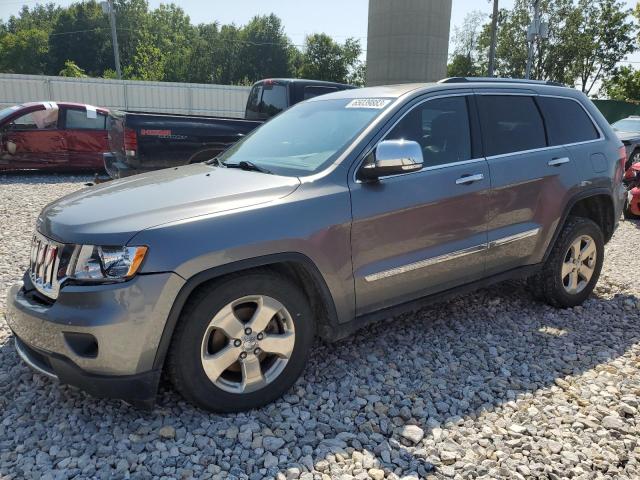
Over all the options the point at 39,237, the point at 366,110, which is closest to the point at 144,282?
the point at 39,237

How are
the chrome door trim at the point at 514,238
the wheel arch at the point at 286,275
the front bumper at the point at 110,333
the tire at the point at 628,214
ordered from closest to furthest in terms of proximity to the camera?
the front bumper at the point at 110,333
the wheel arch at the point at 286,275
the chrome door trim at the point at 514,238
the tire at the point at 628,214

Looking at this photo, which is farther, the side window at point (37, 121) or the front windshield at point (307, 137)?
the side window at point (37, 121)

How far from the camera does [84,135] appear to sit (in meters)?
11.2

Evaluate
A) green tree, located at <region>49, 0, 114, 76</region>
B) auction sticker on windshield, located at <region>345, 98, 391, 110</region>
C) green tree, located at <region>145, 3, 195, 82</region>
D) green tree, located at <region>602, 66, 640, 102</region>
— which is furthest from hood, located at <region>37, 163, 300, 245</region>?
green tree, located at <region>49, 0, 114, 76</region>

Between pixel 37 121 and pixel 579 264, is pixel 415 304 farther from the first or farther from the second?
pixel 37 121

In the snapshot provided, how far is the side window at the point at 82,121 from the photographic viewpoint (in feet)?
36.3

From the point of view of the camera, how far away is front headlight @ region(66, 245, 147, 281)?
2518 mm

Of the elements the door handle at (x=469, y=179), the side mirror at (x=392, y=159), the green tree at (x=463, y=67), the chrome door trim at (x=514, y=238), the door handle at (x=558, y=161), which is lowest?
the chrome door trim at (x=514, y=238)

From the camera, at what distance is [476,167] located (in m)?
3.73

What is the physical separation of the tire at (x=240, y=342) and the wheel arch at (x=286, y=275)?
6cm

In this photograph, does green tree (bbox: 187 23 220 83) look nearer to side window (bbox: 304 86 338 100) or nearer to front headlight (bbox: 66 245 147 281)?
side window (bbox: 304 86 338 100)

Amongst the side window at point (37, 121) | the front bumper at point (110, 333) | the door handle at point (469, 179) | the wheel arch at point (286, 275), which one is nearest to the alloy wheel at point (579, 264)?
the door handle at point (469, 179)

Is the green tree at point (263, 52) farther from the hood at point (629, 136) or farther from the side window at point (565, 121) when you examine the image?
the side window at point (565, 121)

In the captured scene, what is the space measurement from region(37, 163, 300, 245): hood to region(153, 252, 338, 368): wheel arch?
11.9 inches
